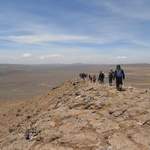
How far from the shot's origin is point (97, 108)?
11180 millimetres

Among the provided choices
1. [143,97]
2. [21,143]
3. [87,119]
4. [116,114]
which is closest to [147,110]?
[116,114]

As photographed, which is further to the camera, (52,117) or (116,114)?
(52,117)

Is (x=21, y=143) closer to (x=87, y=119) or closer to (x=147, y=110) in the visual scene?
(x=87, y=119)

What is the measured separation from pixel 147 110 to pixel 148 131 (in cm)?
240

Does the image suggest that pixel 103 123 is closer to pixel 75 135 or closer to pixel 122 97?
pixel 75 135

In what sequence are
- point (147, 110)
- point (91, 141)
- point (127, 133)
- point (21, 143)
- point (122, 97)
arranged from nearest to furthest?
point (91, 141) < point (127, 133) < point (21, 143) < point (147, 110) < point (122, 97)

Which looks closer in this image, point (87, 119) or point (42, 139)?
point (42, 139)

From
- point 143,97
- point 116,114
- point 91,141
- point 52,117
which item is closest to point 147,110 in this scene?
point 116,114

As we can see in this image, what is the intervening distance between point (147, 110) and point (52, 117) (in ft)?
17.0

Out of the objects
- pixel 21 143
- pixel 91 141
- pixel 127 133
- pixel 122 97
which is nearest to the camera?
pixel 91 141

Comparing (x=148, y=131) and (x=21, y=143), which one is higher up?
(x=148, y=131)

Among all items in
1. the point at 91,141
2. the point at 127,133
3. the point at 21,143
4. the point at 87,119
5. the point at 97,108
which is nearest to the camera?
the point at 91,141

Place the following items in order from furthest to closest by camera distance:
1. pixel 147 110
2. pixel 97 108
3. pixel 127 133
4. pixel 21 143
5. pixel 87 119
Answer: pixel 97 108 < pixel 147 110 < pixel 87 119 < pixel 21 143 < pixel 127 133

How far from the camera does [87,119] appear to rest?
31.0ft
